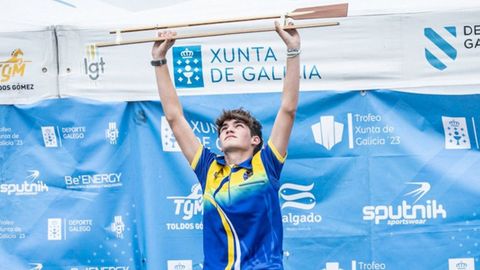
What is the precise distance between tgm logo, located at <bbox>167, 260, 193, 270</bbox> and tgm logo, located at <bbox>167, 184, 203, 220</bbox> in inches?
11.6

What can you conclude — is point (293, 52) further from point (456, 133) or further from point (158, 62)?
point (456, 133)

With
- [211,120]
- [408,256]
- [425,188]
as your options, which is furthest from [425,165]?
[211,120]

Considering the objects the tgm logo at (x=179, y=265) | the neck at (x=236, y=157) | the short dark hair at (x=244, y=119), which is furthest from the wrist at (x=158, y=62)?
the tgm logo at (x=179, y=265)

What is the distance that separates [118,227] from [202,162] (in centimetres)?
185

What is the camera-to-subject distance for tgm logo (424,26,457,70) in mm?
6066

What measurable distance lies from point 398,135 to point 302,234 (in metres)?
0.90

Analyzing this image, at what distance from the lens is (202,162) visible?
4754 mm

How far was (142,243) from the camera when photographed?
6.41m

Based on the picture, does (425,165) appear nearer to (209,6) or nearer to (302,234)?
(302,234)

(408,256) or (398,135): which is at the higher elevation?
(398,135)

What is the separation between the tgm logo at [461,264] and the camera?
6113mm

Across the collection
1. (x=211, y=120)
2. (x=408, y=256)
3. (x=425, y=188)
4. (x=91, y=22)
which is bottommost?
(x=408, y=256)

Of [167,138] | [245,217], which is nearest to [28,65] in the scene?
[167,138]

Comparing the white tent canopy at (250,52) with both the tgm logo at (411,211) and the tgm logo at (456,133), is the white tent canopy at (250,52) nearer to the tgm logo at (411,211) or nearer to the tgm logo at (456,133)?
the tgm logo at (456,133)
